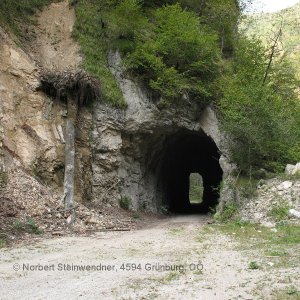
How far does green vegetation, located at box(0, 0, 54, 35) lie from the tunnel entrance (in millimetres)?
8767

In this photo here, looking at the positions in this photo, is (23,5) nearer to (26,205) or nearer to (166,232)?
(26,205)

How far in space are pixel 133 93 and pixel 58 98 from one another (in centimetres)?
339

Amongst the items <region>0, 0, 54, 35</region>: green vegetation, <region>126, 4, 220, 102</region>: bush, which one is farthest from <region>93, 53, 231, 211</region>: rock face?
<region>0, 0, 54, 35</region>: green vegetation

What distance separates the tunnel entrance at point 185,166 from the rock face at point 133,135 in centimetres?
166

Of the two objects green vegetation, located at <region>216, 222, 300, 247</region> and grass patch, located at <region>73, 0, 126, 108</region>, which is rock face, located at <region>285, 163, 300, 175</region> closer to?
green vegetation, located at <region>216, 222, 300, 247</region>

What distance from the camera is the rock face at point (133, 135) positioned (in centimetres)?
1565

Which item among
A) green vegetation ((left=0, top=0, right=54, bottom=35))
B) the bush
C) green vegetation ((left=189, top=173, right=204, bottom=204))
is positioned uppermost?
green vegetation ((left=0, top=0, right=54, bottom=35))

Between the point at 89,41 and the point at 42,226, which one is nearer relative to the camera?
the point at 42,226

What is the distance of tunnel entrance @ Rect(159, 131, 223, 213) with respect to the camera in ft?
72.3

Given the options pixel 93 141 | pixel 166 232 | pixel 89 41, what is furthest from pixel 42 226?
pixel 89 41

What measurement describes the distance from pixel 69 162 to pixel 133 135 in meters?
4.11

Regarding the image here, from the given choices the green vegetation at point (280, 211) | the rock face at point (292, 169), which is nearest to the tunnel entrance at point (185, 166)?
the rock face at point (292, 169)

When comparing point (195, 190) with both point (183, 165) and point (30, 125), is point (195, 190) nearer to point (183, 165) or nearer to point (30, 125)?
point (183, 165)

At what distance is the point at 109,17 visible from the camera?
17.5m
